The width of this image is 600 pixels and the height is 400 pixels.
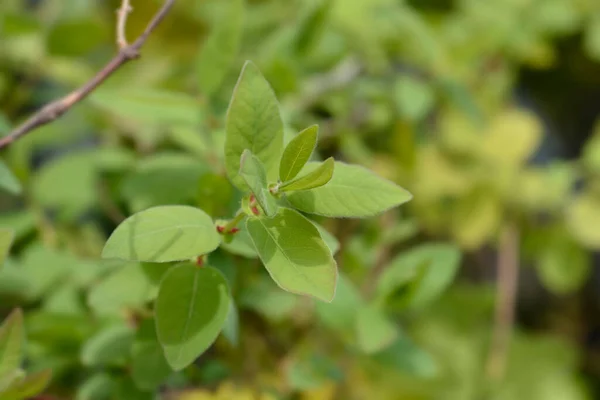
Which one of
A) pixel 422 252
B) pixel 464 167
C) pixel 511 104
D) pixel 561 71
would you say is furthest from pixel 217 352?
pixel 561 71

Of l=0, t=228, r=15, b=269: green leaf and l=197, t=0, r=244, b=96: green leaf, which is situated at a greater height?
l=197, t=0, r=244, b=96: green leaf

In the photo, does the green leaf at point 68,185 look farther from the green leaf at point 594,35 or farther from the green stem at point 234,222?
the green leaf at point 594,35

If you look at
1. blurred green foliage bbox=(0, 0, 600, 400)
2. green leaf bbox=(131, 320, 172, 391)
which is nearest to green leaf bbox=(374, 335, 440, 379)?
blurred green foliage bbox=(0, 0, 600, 400)

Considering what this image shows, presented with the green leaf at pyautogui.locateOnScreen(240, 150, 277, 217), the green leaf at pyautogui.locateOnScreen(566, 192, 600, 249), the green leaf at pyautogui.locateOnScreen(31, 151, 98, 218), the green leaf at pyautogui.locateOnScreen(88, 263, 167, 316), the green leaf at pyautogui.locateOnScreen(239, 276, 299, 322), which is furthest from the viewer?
the green leaf at pyautogui.locateOnScreen(566, 192, 600, 249)

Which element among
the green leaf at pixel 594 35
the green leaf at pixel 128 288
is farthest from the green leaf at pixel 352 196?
the green leaf at pixel 594 35

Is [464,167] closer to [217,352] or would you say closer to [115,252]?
[217,352]

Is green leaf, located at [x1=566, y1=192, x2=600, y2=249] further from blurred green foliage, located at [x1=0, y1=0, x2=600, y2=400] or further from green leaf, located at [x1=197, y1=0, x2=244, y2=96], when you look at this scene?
green leaf, located at [x1=197, y1=0, x2=244, y2=96]

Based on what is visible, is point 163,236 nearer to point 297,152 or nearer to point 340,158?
point 297,152
